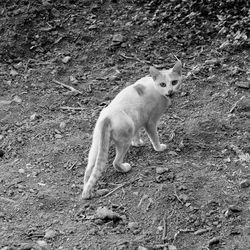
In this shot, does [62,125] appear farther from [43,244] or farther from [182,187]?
[43,244]

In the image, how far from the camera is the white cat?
5492mm

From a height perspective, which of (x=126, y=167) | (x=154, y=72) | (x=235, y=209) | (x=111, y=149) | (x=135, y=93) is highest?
(x=154, y=72)

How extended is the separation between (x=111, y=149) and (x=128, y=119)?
0.82 meters

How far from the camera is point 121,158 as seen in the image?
5.77 meters

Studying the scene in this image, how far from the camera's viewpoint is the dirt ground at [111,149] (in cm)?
509

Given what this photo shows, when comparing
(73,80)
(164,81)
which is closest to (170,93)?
(164,81)

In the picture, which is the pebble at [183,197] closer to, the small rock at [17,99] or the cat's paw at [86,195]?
the cat's paw at [86,195]

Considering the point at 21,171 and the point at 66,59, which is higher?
the point at 21,171

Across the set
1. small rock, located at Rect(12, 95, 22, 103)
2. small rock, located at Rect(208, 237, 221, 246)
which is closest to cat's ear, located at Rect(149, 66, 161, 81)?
small rock, located at Rect(208, 237, 221, 246)

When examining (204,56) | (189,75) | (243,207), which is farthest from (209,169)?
(204,56)

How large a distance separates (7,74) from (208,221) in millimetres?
4272

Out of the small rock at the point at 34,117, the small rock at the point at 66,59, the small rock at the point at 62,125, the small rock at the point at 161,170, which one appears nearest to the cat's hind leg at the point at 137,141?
the small rock at the point at 161,170

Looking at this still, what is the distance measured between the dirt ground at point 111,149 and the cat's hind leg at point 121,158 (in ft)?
0.32

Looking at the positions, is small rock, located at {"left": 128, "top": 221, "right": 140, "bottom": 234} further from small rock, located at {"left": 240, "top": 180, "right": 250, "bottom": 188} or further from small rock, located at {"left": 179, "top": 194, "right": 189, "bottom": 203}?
small rock, located at {"left": 240, "top": 180, "right": 250, "bottom": 188}
